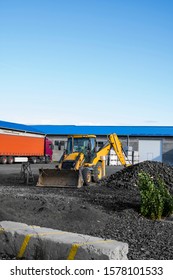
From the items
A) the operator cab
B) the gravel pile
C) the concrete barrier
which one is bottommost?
the gravel pile

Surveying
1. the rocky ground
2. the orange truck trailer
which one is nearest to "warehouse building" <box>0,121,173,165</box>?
the orange truck trailer

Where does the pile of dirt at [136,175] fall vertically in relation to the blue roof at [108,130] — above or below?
below

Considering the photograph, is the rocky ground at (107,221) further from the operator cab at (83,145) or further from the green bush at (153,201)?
the operator cab at (83,145)

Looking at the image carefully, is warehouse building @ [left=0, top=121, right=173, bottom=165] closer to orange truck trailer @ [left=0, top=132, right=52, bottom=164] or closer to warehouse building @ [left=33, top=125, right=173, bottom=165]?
warehouse building @ [left=33, top=125, right=173, bottom=165]

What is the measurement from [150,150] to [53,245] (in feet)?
167

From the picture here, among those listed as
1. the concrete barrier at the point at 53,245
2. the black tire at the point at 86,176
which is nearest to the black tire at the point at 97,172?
the black tire at the point at 86,176

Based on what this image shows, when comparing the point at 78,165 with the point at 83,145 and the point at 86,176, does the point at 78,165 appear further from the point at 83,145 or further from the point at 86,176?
the point at 83,145

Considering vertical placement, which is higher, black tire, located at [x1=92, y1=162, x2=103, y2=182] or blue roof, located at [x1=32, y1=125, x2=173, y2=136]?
blue roof, located at [x1=32, y1=125, x2=173, y2=136]

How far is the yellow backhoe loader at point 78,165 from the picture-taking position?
18.9 meters

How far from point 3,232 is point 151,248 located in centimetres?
284

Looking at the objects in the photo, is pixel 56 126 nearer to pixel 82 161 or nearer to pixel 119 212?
pixel 82 161

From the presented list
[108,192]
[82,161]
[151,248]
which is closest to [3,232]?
[151,248]

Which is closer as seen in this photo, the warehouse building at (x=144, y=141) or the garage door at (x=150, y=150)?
the warehouse building at (x=144, y=141)

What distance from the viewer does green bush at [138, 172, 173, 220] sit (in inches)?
439
